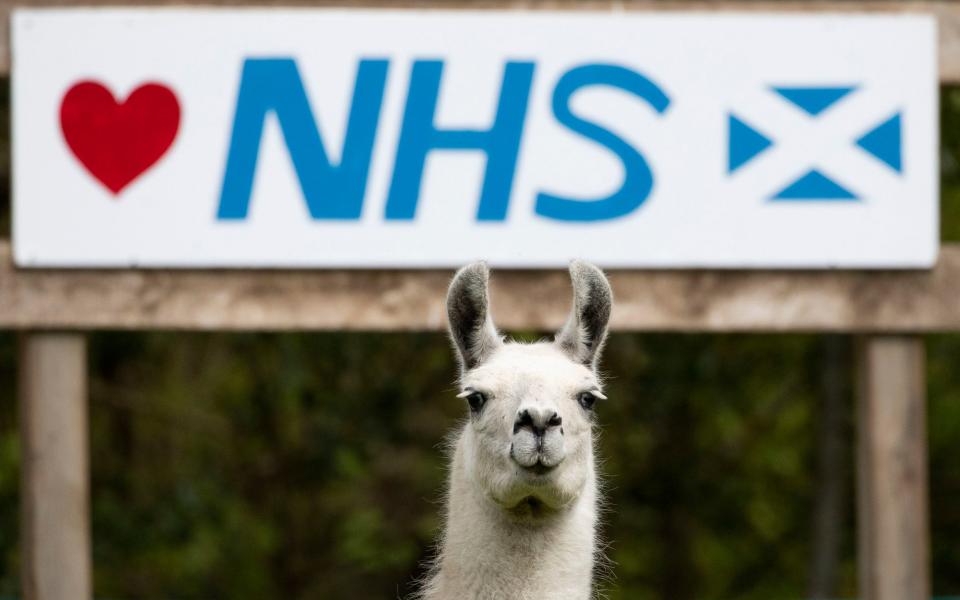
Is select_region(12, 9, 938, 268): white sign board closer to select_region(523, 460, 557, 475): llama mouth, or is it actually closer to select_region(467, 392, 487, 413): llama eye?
select_region(467, 392, 487, 413): llama eye

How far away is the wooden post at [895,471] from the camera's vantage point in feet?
19.3

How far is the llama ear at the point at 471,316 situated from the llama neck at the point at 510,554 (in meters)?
0.39

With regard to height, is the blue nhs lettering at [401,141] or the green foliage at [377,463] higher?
the blue nhs lettering at [401,141]

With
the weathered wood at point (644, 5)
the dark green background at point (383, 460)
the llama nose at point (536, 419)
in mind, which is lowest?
the dark green background at point (383, 460)

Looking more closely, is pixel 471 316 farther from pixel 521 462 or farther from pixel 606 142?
pixel 606 142

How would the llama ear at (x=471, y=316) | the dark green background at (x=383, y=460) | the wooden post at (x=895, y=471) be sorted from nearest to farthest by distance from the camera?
the llama ear at (x=471, y=316), the wooden post at (x=895, y=471), the dark green background at (x=383, y=460)

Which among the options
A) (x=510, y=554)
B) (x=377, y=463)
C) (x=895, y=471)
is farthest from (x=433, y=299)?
(x=377, y=463)

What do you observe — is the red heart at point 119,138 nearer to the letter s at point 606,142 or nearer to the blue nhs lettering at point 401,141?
the blue nhs lettering at point 401,141

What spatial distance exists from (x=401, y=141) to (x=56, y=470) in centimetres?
195

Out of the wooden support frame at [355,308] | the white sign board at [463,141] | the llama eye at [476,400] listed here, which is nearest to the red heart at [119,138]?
the white sign board at [463,141]

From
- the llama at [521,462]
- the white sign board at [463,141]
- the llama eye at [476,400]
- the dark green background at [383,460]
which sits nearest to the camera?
the llama at [521,462]

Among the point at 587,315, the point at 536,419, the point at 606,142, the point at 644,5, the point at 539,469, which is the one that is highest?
the point at 644,5

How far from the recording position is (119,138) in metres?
5.73

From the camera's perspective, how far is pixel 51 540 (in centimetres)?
578
